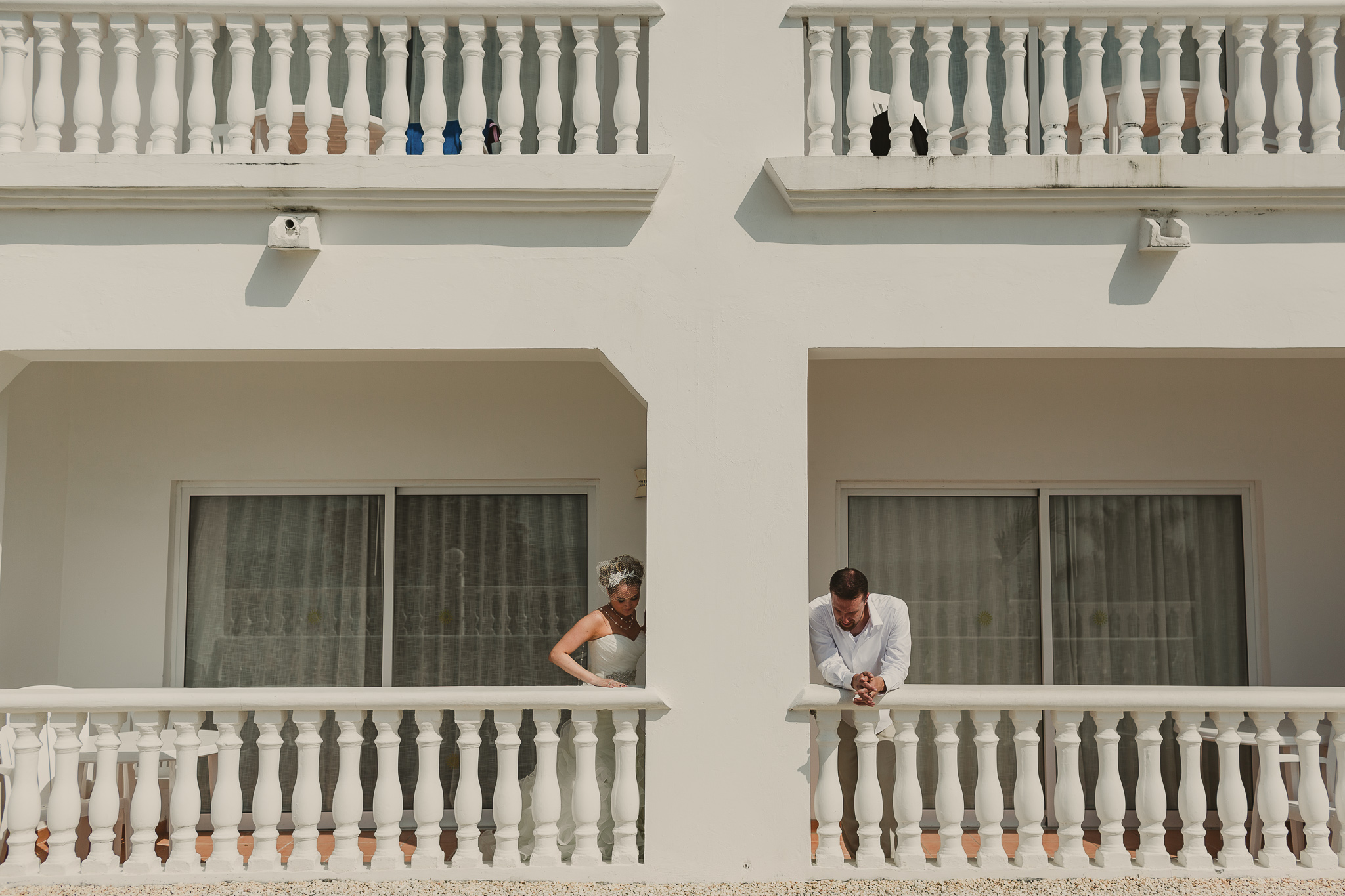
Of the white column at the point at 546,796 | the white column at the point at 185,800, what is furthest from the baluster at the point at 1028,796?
the white column at the point at 185,800

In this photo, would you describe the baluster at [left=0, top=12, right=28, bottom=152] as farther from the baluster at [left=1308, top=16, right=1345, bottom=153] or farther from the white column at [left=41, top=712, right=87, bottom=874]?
the baluster at [left=1308, top=16, right=1345, bottom=153]

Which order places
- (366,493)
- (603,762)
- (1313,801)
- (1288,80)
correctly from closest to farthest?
(1313,801), (1288,80), (603,762), (366,493)

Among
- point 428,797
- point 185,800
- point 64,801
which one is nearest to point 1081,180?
point 428,797

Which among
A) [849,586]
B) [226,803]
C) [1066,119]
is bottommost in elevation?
[226,803]

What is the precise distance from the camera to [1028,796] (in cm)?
471

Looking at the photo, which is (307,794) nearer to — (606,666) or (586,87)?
(606,666)

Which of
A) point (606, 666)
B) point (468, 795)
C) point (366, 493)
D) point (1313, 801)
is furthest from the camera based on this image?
point (366, 493)

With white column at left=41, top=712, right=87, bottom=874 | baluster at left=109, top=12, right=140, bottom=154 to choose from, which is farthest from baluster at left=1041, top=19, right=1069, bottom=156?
white column at left=41, top=712, right=87, bottom=874

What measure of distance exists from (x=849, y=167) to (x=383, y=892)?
396 centimetres

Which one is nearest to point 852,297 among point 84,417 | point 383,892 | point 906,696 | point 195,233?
point 906,696

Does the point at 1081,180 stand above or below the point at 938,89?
below

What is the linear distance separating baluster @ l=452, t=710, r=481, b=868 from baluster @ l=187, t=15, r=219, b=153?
3.04 metres

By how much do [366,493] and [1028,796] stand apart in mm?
4238

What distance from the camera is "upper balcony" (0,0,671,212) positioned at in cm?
476
